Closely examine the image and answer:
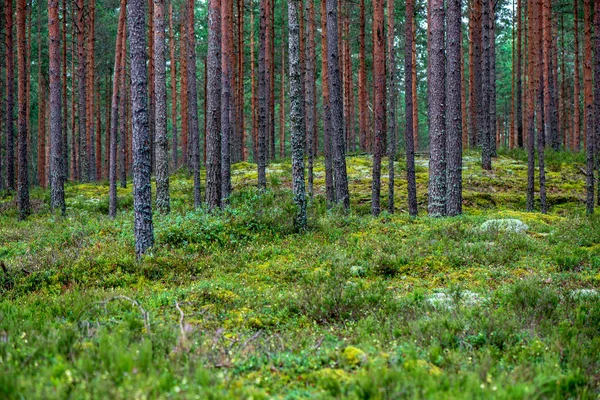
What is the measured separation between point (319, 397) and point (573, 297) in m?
4.42

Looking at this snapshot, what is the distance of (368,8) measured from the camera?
30328mm

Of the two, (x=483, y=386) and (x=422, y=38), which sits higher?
(x=422, y=38)

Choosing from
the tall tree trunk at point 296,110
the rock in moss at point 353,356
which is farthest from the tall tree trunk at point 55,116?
the rock in moss at point 353,356

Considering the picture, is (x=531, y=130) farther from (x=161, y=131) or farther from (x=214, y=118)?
(x=161, y=131)

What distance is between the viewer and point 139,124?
8859 millimetres

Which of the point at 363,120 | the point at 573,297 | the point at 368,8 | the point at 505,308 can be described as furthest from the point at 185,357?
the point at 368,8

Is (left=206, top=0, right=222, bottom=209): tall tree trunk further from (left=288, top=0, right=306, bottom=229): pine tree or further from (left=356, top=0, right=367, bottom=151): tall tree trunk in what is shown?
(left=356, top=0, right=367, bottom=151): tall tree trunk

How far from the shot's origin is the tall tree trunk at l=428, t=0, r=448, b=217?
13.3m

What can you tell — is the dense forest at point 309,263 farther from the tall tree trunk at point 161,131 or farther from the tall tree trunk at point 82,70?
the tall tree trunk at point 82,70

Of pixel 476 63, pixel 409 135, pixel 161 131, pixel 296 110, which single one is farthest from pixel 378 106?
pixel 476 63

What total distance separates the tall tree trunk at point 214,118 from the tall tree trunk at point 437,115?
6.51 metres

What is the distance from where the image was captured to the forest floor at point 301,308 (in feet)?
11.9

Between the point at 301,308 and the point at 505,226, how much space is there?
6908mm

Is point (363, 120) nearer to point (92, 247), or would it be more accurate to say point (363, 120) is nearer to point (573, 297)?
point (92, 247)
